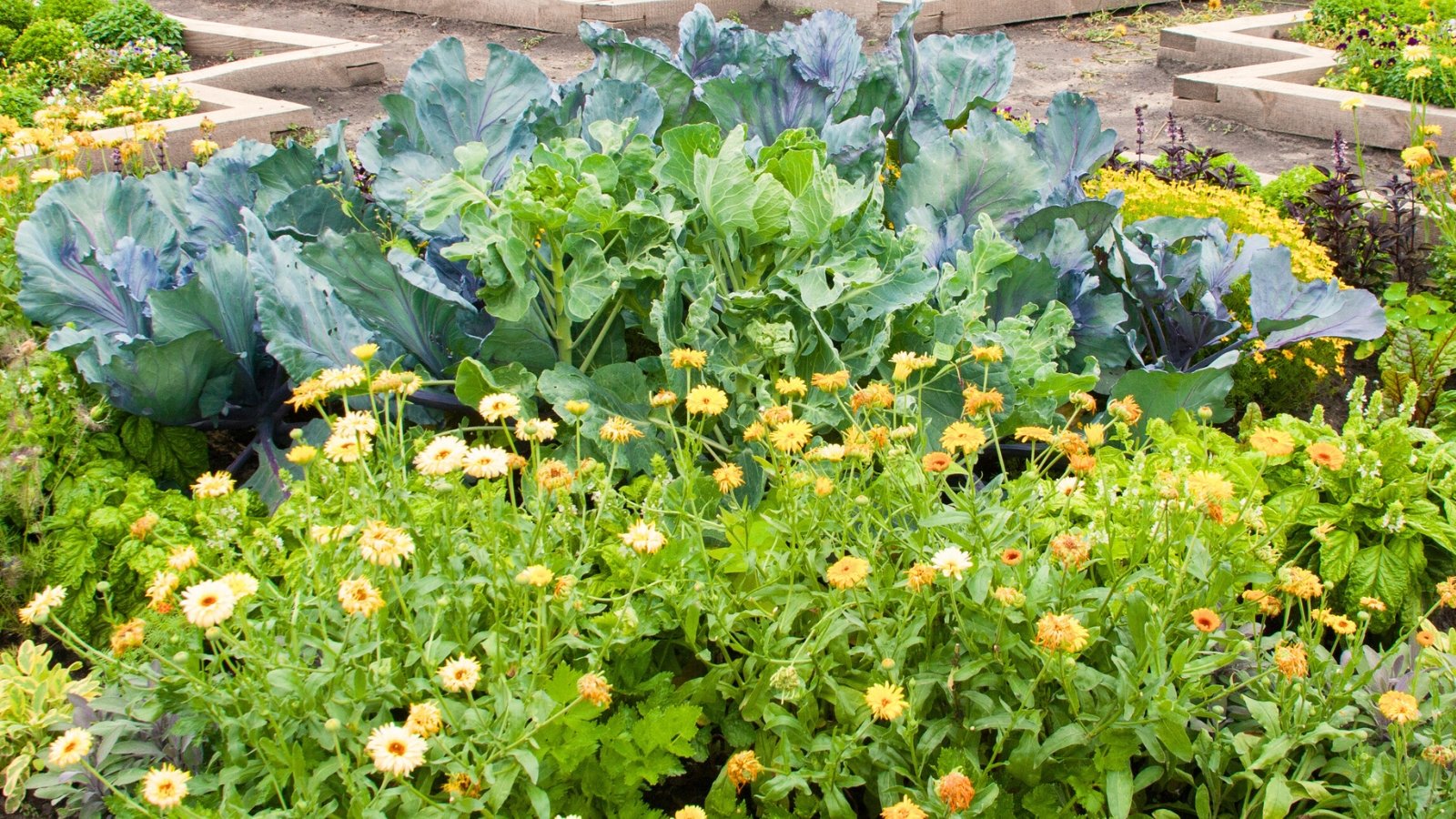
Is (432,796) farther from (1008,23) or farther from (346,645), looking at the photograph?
(1008,23)

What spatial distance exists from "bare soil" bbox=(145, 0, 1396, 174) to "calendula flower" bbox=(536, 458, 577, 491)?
196 inches

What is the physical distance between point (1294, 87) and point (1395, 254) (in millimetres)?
2569

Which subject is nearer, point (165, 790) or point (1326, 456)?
point (165, 790)

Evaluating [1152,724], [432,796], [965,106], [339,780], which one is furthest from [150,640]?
[965,106]

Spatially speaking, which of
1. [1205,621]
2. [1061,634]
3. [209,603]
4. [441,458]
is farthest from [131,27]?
[1205,621]

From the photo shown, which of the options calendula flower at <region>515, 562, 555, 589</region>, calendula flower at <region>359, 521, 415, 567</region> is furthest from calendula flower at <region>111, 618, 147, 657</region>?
calendula flower at <region>515, 562, 555, 589</region>

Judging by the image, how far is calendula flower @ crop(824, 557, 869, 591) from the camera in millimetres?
1771

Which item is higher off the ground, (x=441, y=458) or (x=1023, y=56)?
(x=441, y=458)

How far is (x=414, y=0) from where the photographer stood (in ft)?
31.4

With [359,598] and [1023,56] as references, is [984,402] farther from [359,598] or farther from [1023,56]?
[1023,56]

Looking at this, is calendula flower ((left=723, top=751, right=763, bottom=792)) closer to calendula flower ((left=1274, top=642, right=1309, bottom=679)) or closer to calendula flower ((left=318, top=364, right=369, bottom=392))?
calendula flower ((left=1274, top=642, right=1309, bottom=679))

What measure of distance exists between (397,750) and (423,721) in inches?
2.9

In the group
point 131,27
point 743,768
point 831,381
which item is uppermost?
point 131,27

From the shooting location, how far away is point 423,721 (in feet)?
5.29
